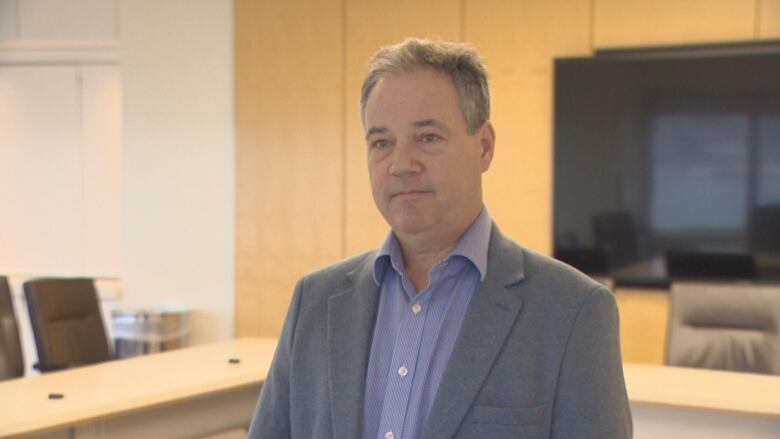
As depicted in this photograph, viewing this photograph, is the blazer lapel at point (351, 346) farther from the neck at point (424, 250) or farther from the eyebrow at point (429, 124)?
the eyebrow at point (429, 124)

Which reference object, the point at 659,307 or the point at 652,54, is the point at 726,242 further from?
the point at 652,54

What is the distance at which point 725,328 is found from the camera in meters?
4.41

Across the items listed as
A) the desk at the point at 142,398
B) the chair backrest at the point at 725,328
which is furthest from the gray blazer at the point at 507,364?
the chair backrest at the point at 725,328

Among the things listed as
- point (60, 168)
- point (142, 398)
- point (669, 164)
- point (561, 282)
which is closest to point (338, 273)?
point (561, 282)

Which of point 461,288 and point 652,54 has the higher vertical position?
point 652,54

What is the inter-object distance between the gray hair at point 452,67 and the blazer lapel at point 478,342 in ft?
0.72

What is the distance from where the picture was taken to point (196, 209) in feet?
22.9

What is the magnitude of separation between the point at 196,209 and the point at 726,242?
3.43 metres

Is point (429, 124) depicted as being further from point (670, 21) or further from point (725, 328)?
point (670, 21)

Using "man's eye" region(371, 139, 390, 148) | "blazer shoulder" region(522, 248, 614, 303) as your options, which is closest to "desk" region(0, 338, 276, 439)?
"man's eye" region(371, 139, 390, 148)

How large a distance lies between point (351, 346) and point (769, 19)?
4535 mm

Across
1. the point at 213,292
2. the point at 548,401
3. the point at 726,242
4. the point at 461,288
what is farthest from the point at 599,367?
the point at 213,292

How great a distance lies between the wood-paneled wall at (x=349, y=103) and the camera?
579 cm

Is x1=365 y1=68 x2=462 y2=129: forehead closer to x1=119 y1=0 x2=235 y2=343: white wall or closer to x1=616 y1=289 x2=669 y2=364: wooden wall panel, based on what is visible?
x1=616 y1=289 x2=669 y2=364: wooden wall panel
